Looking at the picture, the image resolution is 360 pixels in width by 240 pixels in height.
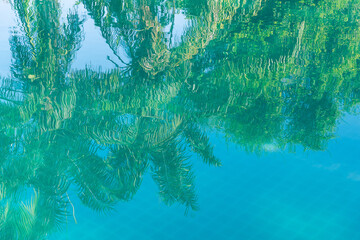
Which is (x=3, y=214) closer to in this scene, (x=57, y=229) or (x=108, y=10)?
(x=57, y=229)

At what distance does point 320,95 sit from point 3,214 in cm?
227

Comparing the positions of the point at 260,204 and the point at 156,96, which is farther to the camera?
the point at 260,204

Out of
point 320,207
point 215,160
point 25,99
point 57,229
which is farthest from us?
point 320,207

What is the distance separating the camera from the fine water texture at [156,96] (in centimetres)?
189

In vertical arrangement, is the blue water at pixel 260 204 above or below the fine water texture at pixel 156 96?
below

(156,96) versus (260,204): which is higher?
(156,96)

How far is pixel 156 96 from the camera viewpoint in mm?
2086

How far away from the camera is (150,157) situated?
2.16 m

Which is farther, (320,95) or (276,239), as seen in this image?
(276,239)

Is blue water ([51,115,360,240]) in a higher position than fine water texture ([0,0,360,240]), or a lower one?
lower

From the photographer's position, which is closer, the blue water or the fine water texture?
the fine water texture

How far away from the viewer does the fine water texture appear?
1.89m

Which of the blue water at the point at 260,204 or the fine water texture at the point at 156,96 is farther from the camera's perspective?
the blue water at the point at 260,204

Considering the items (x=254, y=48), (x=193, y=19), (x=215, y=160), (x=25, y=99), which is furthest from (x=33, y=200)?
(x=254, y=48)
